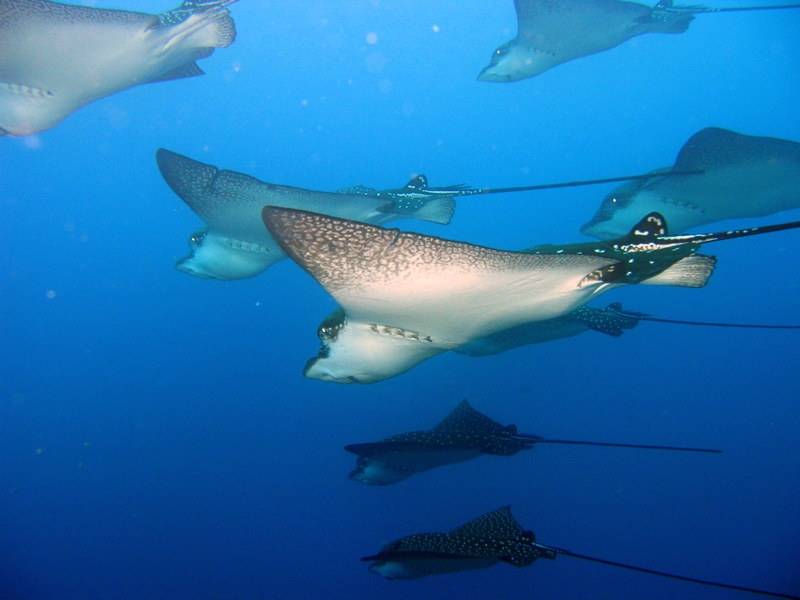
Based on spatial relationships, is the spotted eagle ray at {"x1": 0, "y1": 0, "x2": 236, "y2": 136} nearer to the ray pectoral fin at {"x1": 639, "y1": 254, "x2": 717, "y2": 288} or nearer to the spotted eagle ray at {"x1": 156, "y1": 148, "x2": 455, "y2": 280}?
the spotted eagle ray at {"x1": 156, "y1": 148, "x2": 455, "y2": 280}

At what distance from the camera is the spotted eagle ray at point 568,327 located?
570 centimetres

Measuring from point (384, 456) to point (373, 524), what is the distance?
839 centimetres

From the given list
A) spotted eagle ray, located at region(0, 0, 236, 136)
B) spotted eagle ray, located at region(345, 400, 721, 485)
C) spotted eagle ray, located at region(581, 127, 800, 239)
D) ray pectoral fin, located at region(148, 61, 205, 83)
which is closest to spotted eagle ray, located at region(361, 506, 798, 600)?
spotted eagle ray, located at region(345, 400, 721, 485)


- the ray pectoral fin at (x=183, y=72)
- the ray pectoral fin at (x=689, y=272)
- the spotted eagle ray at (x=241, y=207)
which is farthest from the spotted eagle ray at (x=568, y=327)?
the ray pectoral fin at (x=183, y=72)

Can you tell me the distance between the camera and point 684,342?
19.4m

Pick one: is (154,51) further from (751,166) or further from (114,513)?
(114,513)

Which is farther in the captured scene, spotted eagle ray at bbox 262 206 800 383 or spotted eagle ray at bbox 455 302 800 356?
spotted eagle ray at bbox 455 302 800 356

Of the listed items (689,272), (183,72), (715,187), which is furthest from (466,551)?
(183,72)

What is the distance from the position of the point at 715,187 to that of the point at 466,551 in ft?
17.0

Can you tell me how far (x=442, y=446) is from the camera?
14.7 ft

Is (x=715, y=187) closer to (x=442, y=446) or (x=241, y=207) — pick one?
(x=442, y=446)

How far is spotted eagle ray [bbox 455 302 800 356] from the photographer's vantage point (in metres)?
5.70

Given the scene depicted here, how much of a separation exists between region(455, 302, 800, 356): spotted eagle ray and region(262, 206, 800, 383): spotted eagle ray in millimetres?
2411

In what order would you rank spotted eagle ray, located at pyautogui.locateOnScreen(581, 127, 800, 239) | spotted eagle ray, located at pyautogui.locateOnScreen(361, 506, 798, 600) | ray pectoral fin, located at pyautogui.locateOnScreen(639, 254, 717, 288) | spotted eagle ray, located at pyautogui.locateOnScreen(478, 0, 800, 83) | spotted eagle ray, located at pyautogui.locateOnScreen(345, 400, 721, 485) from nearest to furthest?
1. ray pectoral fin, located at pyautogui.locateOnScreen(639, 254, 717, 288)
2. spotted eagle ray, located at pyautogui.locateOnScreen(361, 506, 798, 600)
3. spotted eagle ray, located at pyautogui.locateOnScreen(345, 400, 721, 485)
4. spotted eagle ray, located at pyautogui.locateOnScreen(581, 127, 800, 239)
5. spotted eagle ray, located at pyautogui.locateOnScreen(478, 0, 800, 83)
